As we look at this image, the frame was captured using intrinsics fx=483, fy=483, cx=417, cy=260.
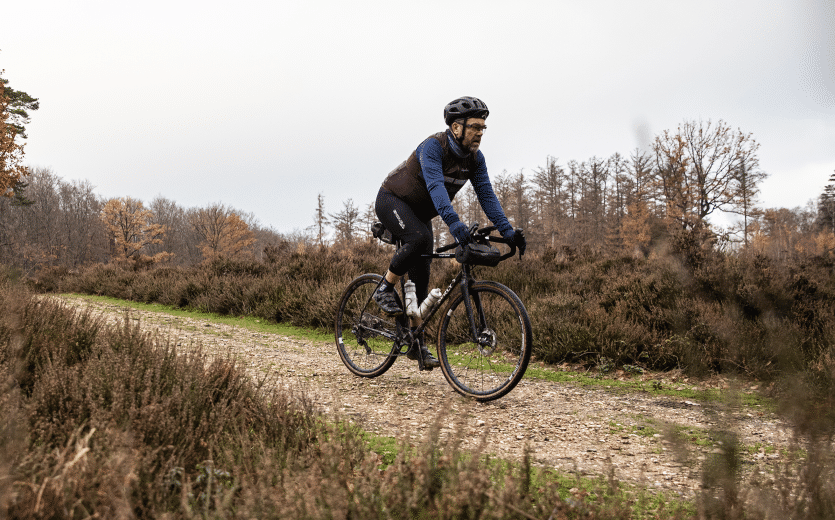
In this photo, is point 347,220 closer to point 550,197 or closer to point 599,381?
point 550,197

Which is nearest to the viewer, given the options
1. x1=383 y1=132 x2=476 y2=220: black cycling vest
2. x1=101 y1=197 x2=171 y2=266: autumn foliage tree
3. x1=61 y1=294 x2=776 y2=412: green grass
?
x1=61 y1=294 x2=776 y2=412: green grass

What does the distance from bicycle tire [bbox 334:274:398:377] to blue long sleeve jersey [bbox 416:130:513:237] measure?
138 centimetres

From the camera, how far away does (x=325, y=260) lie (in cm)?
1127

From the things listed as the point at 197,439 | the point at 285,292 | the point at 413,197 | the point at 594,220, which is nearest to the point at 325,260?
the point at 285,292

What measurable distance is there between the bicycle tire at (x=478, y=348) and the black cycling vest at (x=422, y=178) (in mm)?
854

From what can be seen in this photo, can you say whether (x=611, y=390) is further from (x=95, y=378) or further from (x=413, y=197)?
(x=95, y=378)

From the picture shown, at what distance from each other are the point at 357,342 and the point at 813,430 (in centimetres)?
433

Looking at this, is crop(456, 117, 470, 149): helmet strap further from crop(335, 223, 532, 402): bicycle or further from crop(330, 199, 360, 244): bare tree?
crop(330, 199, 360, 244): bare tree

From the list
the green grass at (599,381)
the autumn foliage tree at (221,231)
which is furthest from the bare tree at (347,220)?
the green grass at (599,381)

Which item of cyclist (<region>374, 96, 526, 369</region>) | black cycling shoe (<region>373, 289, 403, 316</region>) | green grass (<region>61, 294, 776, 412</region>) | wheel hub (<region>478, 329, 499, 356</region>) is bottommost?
green grass (<region>61, 294, 776, 412</region>)

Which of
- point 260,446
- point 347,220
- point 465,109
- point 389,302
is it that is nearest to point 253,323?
point 389,302

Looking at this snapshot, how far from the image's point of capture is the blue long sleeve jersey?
378 cm

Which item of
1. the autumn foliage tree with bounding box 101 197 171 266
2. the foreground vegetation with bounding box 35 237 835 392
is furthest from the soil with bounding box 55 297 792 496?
the autumn foliage tree with bounding box 101 197 171 266

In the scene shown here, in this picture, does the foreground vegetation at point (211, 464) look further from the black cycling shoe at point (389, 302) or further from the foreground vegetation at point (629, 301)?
the black cycling shoe at point (389, 302)
